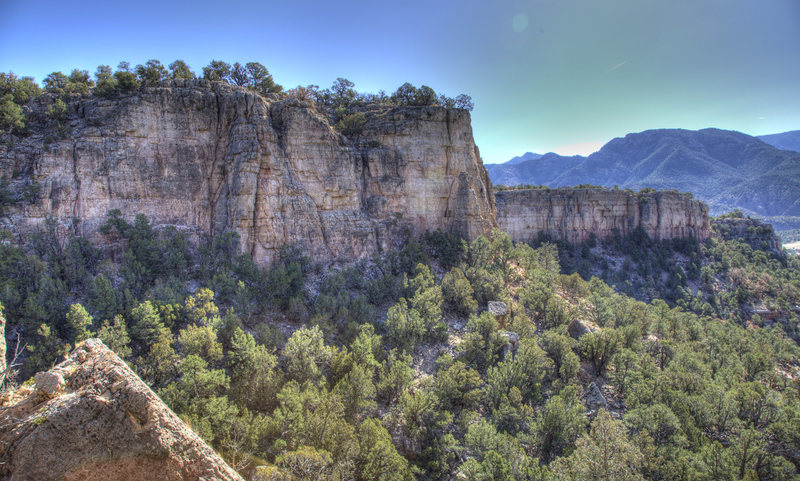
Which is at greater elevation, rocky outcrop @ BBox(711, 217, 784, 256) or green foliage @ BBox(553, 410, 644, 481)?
rocky outcrop @ BBox(711, 217, 784, 256)

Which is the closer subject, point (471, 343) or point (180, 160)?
point (471, 343)

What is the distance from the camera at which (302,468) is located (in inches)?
624

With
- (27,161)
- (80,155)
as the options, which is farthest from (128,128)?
(27,161)

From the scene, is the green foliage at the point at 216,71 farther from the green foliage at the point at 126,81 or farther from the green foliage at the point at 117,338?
the green foliage at the point at 117,338

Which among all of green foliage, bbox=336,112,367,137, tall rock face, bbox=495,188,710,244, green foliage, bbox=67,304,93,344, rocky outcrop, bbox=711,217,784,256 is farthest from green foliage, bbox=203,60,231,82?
rocky outcrop, bbox=711,217,784,256

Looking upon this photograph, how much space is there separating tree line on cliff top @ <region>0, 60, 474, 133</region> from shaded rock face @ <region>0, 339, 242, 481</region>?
130 feet

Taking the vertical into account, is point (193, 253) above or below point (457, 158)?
below

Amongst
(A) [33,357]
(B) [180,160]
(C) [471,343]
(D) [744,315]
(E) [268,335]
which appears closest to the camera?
(A) [33,357]

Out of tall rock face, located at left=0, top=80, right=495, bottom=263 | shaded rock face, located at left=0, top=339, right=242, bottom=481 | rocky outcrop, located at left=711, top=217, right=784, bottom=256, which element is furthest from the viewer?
rocky outcrop, located at left=711, top=217, right=784, bottom=256

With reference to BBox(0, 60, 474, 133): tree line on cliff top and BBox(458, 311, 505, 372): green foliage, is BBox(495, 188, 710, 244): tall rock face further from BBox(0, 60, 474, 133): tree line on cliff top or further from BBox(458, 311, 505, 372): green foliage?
BBox(458, 311, 505, 372): green foliage

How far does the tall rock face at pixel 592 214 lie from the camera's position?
7406 centimetres

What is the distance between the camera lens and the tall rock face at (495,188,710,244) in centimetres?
7406

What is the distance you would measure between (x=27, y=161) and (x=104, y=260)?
12.0m

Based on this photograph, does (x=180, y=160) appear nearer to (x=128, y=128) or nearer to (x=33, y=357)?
(x=128, y=128)
